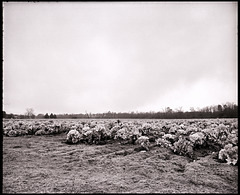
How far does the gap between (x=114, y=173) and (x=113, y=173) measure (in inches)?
1.0

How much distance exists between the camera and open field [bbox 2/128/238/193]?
372 cm

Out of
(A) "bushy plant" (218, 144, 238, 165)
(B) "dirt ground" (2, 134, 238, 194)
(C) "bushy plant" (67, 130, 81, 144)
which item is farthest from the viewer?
(C) "bushy plant" (67, 130, 81, 144)

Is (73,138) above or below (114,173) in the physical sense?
above

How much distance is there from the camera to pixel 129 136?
8609 mm

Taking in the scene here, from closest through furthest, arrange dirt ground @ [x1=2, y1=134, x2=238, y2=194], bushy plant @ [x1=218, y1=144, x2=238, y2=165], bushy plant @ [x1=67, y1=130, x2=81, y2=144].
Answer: dirt ground @ [x1=2, y1=134, x2=238, y2=194] < bushy plant @ [x1=218, y1=144, x2=238, y2=165] < bushy plant @ [x1=67, y1=130, x2=81, y2=144]

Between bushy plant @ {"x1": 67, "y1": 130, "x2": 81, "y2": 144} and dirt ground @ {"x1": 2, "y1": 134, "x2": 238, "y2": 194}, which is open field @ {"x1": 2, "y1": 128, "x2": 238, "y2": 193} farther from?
bushy plant @ {"x1": 67, "y1": 130, "x2": 81, "y2": 144}

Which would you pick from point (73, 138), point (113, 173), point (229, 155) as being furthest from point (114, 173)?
point (73, 138)

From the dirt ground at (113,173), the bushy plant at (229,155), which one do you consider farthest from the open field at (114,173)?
the bushy plant at (229,155)

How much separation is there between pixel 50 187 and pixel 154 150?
169 inches

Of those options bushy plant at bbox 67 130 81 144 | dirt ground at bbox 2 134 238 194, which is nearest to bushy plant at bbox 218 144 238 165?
dirt ground at bbox 2 134 238 194

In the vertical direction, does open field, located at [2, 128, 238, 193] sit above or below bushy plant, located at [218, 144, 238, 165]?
below

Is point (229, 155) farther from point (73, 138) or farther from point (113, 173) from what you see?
point (73, 138)

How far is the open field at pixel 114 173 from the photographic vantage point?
12.2 ft

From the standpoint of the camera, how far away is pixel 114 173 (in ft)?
15.1
